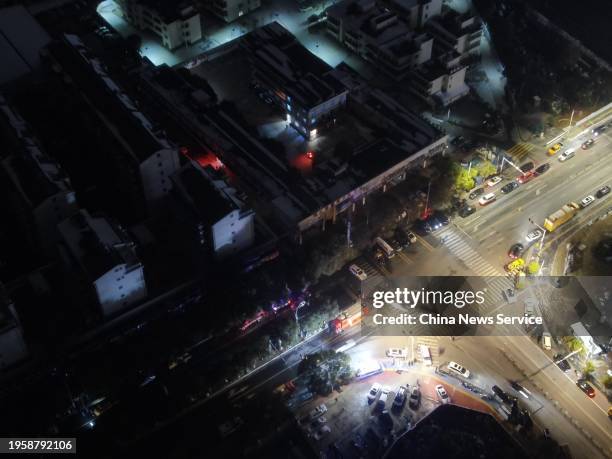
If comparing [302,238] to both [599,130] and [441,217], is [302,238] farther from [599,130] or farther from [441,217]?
[599,130]

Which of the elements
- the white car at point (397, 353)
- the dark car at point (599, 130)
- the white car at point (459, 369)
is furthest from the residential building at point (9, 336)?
the dark car at point (599, 130)

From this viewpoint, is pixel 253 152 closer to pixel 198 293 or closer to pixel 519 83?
pixel 198 293

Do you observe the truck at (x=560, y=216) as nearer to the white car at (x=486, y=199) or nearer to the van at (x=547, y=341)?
the white car at (x=486, y=199)

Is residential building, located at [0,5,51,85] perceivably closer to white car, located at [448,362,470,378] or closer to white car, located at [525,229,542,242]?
white car, located at [448,362,470,378]

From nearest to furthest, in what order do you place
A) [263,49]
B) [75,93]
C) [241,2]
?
1. [75,93]
2. [263,49]
3. [241,2]

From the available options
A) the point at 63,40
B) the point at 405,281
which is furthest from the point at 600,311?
the point at 63,40

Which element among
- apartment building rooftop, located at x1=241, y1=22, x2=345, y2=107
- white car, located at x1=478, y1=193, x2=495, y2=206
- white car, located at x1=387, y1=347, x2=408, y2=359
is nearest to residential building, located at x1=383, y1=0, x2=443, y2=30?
apartment building rooftop, located at x1=241, y1=22, x2=345, y2=107
